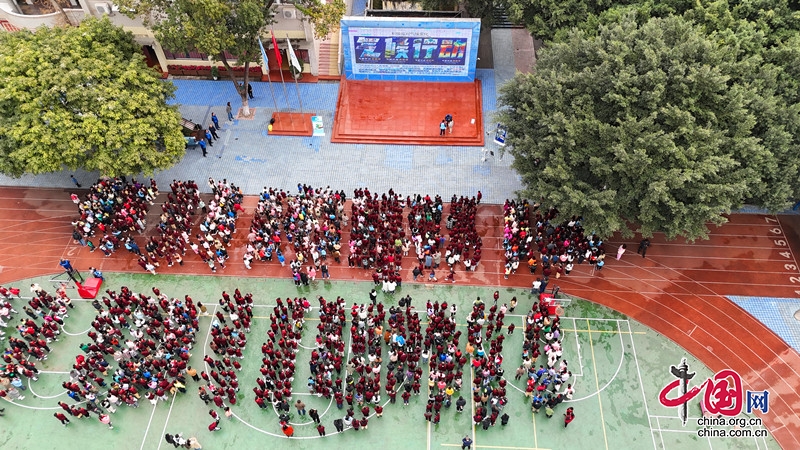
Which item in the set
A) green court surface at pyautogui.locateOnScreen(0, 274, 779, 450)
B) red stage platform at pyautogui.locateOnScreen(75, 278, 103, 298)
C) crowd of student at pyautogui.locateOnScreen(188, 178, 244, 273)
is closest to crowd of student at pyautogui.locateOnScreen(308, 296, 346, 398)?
green court surface at pyautogui.locateOnScreen(0, 274, 779, 450)

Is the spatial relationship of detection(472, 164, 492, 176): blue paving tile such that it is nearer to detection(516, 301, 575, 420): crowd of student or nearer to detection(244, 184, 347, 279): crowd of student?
detection(244, 184, 347, 279): crowd of student

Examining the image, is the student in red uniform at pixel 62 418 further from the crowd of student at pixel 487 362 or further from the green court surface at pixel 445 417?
the crowd of student at pixel 487 362

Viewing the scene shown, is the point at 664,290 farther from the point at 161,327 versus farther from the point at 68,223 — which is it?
the point at 68,223

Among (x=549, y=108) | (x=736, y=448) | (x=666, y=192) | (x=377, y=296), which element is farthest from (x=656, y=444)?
(x=549, y=108)

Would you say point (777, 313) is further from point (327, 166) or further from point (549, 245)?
point (327, 166)

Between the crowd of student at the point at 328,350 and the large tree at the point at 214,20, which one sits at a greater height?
the large tree at the point at 214,20

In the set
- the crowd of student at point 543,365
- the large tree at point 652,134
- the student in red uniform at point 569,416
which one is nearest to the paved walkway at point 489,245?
the crowd of student at point 543,365
